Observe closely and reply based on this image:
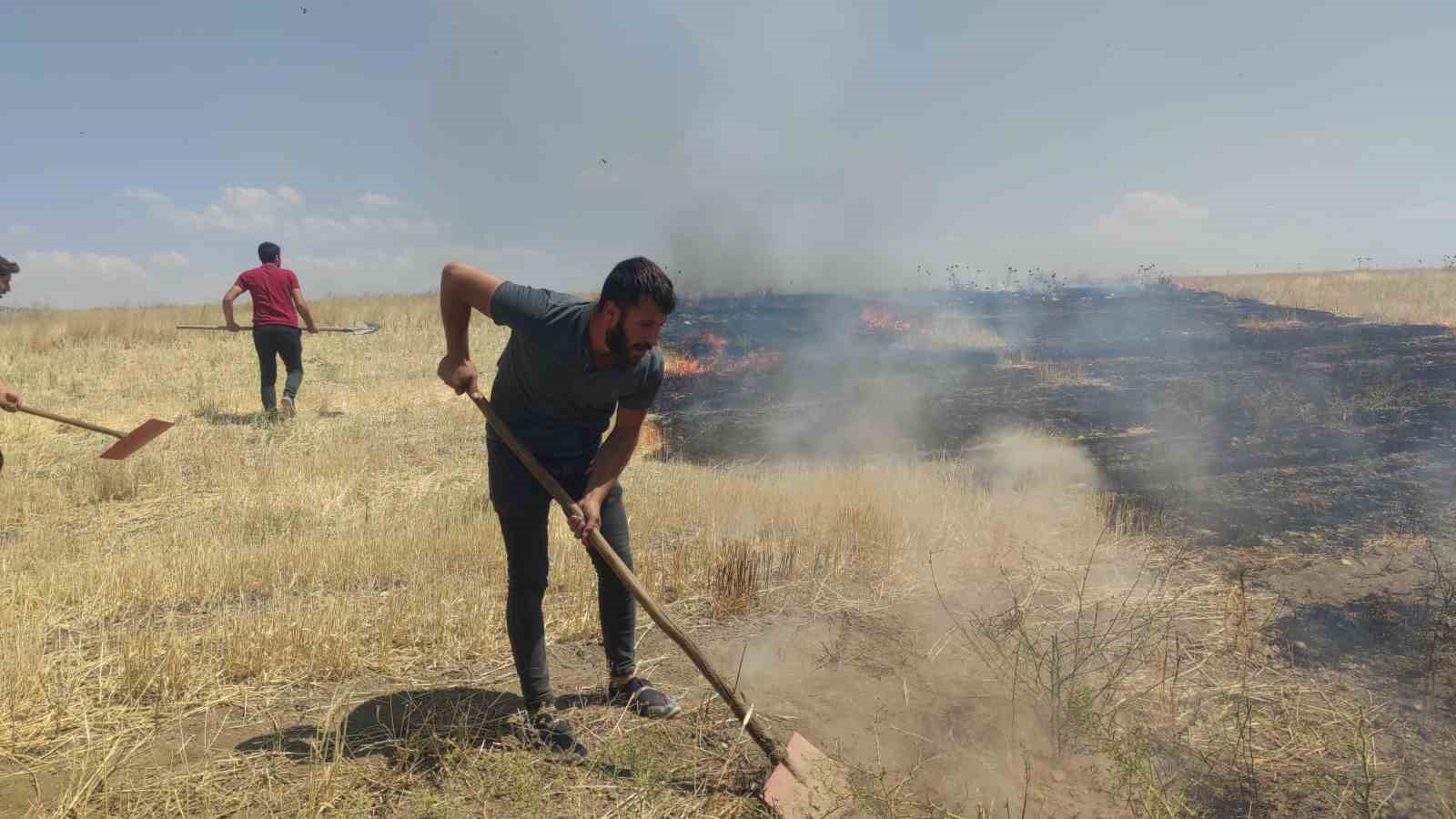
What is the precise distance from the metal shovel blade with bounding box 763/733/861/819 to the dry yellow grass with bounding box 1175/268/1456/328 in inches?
834

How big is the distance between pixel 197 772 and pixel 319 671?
0.80 meters

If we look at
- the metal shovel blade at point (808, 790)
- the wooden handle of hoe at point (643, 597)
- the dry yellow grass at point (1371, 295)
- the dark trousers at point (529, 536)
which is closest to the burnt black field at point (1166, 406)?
the dry yellow grass at point (1371, 295)

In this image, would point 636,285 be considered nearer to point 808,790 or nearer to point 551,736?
point 551,736

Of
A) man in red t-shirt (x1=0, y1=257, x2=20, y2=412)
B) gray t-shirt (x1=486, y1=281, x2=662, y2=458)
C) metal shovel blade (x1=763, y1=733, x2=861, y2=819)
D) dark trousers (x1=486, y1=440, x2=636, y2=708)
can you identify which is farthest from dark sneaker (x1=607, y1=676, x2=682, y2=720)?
man in red t-shirt (x1=0, y1=257, x2=20, y2=412)

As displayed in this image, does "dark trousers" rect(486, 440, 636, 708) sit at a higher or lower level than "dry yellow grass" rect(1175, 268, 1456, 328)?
lower

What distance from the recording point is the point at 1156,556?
5074 millimetres

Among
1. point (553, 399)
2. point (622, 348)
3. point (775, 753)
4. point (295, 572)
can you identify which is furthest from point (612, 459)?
point (295, 572)

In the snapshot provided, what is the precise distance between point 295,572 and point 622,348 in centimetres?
326

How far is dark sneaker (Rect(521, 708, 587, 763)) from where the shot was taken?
9.09ft

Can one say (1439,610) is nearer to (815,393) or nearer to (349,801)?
(349,801)

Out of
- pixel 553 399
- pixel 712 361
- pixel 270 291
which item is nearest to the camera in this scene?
pixel 553 399

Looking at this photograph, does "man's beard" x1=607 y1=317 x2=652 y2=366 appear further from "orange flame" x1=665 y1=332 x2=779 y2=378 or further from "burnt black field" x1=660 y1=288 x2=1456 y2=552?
"orange flame" x1=665 y1=332 x2=779 y2=378

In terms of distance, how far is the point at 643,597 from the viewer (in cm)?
269

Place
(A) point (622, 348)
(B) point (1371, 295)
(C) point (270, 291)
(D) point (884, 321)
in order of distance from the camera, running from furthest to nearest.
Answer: (B) point (1371, 295)
(D) point (884, 321)
(C) point (270, 291)
(A) point (622, 348)
